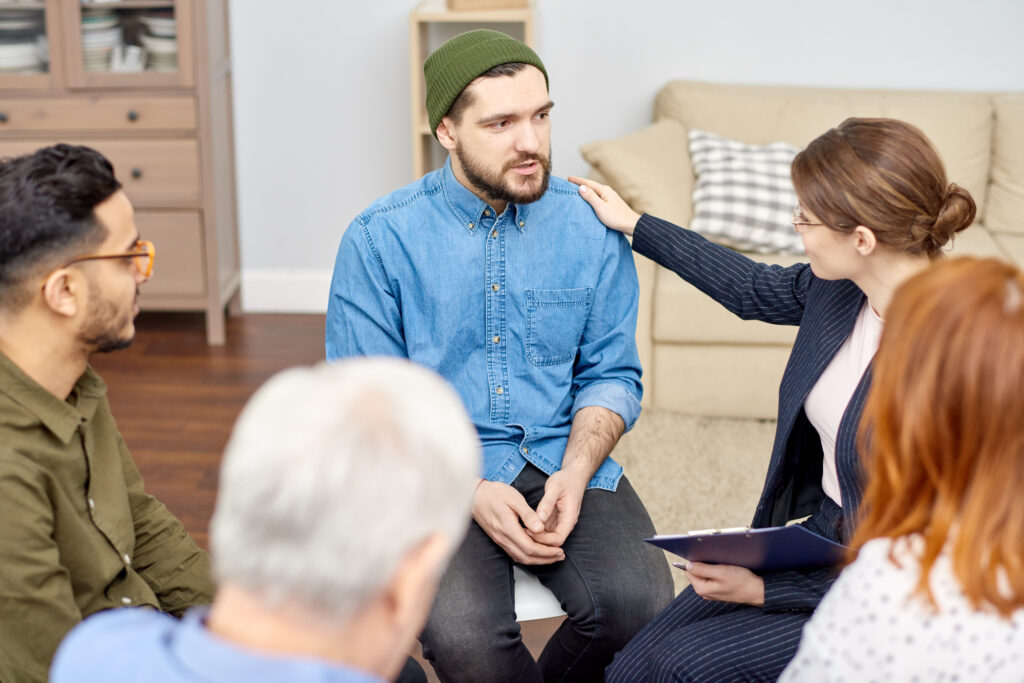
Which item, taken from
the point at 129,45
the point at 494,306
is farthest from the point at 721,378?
the point at 129,45

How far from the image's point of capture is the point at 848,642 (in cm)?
101

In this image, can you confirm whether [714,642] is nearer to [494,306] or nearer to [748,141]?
[494,306]

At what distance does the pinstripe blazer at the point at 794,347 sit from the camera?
60.5 inches

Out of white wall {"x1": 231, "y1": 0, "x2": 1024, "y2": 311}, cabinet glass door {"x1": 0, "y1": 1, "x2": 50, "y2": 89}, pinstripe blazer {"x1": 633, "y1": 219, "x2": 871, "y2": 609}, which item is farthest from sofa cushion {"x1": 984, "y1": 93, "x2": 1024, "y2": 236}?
cabinet glass door {"x1": 0, "y1": 1, "x2": 50, "y2": 89}

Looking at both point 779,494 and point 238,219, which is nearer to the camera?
point 779,494

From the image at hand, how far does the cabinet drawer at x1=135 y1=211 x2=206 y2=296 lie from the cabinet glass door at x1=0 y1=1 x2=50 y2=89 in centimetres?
55

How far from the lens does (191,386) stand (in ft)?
11.2

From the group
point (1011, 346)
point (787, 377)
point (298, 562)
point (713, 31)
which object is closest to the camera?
point (298, 562)

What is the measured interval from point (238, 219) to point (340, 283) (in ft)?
7.55

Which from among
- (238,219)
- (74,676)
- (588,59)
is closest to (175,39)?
(238,219)

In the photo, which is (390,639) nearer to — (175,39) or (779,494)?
(779,494)

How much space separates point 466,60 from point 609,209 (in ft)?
1.23

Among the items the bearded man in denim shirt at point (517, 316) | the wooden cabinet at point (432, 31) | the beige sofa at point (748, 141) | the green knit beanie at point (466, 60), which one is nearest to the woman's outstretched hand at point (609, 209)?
the bearded man in denim shirt at point (517, 316)

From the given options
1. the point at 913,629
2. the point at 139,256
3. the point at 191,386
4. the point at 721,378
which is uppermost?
the point at 139,256
